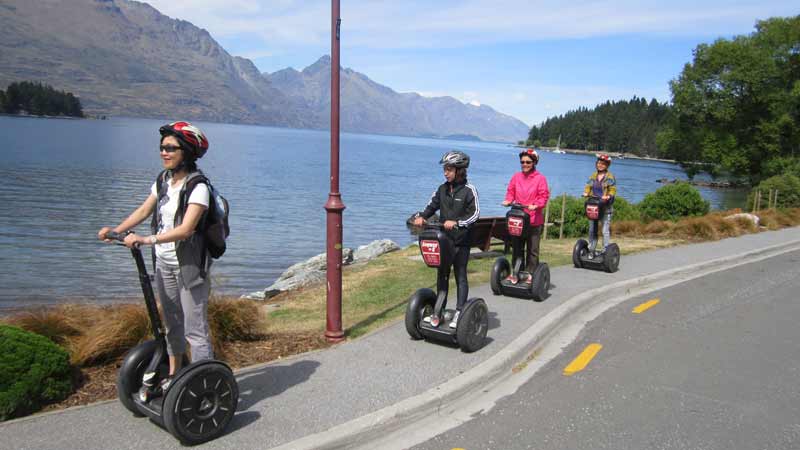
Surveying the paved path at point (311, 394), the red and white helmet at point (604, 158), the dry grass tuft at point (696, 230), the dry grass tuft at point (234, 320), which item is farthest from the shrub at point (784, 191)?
the dry grass tuft at point (234, 320)

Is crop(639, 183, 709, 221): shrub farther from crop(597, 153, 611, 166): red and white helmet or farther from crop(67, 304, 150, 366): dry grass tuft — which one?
crop(67, 304, 150, 366): dry grass tuft

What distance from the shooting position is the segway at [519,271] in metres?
8.20

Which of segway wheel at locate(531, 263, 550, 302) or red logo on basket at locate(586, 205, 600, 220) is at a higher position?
red logo on basket at locate(586, 205, 600, 220)

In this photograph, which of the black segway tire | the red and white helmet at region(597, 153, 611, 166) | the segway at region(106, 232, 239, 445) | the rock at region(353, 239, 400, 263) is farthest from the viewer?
the rock at region(353, 239, 400, 263)

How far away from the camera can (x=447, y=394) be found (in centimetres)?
495

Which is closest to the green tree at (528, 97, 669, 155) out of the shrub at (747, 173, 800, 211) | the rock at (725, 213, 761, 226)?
the shrub at (747, 173, 800, 211)

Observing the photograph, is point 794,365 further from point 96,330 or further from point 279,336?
point 96,330

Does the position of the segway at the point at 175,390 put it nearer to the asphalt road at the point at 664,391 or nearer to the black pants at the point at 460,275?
the asphalt road at the point at 664,391

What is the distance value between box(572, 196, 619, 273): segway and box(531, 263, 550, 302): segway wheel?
2610 millimetres

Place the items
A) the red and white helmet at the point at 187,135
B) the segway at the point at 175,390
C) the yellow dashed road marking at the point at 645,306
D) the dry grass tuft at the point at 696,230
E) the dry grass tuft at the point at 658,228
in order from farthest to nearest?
1. the dry grass tuft at the point at 658,228
2. the dry grass tuft at the point at 696,230
3. the yellow dashed road marking at the point at 645,306
4. the red and white helmet at the point at 187,135
5. the segway at the point at 175,390

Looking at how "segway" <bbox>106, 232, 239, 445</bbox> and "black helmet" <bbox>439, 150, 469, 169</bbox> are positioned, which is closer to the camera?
"segway" <bbox>106, 232, 239, 445</bbox>

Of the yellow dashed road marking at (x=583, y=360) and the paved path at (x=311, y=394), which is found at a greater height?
the paved path at (x=311, y=394)

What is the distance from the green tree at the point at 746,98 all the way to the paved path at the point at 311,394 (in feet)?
120

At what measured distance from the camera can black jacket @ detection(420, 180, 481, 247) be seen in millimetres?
5992
